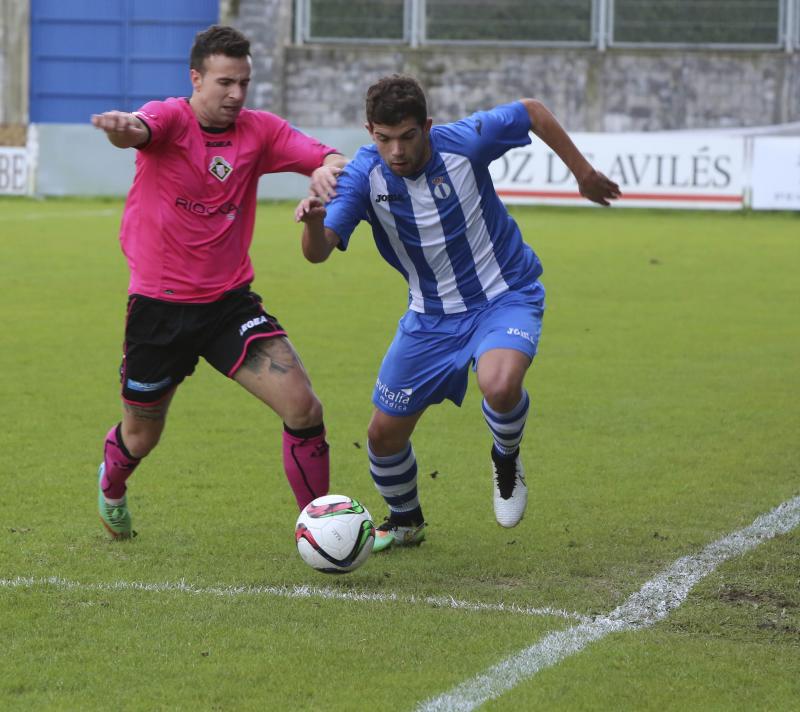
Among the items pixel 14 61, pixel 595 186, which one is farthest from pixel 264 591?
pixel 14 61

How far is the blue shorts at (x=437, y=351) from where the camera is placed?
231 inches

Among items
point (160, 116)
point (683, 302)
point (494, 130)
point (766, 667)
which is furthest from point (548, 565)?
point (683, 302)

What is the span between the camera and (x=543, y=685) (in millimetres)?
4238

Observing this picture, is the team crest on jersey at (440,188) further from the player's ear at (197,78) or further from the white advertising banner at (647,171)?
the white advertising banner at (647,171)

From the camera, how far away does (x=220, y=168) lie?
5.70m

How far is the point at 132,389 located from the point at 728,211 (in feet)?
68.7

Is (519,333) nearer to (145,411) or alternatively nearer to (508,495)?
(508,495)

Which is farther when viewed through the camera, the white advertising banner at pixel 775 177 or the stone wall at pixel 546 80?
the stone wall at pixel 546 80

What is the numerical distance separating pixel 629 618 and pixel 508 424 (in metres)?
1.11

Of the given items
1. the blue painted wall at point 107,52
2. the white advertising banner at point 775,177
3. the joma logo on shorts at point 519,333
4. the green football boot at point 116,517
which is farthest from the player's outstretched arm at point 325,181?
the blue painted wall at point 107,52

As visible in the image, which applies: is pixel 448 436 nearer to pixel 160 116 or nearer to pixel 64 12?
→ pixel 160 116

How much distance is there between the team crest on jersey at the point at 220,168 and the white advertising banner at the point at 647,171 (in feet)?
65.0

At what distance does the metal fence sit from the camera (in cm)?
3294

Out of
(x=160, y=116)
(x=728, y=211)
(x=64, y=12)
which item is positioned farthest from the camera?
(x=64, y=12)
